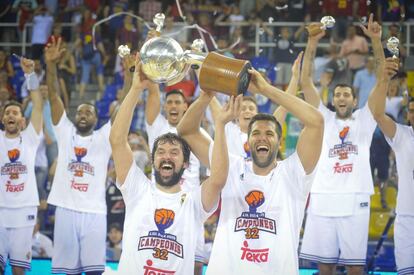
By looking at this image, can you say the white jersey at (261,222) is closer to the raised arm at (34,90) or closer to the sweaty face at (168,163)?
the sweaty face at (168,163)

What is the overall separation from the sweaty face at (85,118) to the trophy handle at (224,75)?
10.1ft

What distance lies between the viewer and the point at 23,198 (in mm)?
7254

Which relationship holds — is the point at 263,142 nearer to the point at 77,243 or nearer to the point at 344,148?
the point at 344,148

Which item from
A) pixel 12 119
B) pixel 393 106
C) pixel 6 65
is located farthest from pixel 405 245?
pixel 6 65

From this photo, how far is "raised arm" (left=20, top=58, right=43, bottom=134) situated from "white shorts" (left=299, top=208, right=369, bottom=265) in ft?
9.04

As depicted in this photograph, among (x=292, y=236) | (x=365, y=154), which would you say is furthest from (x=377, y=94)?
(x=292, y=236)

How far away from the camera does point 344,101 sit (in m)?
6.91

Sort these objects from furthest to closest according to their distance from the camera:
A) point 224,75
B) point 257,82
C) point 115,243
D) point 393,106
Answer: point 393,106, point 115,243, point 257,82, point 224,75

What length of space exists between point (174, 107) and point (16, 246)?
2027 millimetres

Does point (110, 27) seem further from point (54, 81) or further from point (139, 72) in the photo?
point (139, 72)

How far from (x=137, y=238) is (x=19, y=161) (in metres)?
2.86

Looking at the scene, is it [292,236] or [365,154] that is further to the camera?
[365,154]

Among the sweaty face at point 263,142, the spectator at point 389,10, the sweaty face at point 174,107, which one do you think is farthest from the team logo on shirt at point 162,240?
the spectator at point 389,10

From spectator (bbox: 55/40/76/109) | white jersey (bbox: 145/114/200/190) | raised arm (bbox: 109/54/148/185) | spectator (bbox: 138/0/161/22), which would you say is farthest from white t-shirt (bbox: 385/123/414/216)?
spectator (bbox: 138/0/161/22)
